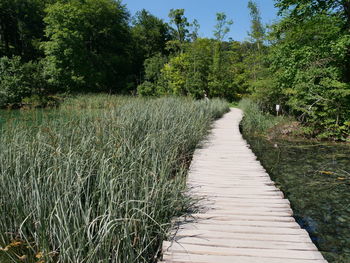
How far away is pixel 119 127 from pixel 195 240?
6.18 ft

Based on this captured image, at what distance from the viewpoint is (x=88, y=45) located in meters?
27.5

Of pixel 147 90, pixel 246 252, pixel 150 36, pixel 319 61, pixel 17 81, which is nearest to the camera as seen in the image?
pixel 246 252

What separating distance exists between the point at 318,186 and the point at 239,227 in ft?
7.77

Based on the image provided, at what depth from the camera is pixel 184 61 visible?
17812 millimetres

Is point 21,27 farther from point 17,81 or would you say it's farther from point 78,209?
point 78,209

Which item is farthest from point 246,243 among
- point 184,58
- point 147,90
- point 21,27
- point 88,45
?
point 88,45

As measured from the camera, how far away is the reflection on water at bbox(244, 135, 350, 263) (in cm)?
253

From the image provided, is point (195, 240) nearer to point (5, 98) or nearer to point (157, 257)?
point (157, 257)

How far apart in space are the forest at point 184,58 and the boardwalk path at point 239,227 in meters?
4.39

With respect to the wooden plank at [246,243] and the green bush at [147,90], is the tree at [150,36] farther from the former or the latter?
the wooden plank at [246,243]

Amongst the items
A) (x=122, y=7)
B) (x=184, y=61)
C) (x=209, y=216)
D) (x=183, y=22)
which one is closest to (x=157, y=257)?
(x=209, y=216)

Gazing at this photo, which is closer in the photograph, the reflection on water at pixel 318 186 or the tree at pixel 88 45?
the reflection on water at pixel 318 186

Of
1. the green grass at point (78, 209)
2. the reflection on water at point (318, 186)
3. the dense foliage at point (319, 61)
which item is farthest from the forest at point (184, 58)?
the green grass at point (78, 209)

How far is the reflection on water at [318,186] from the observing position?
253cm
